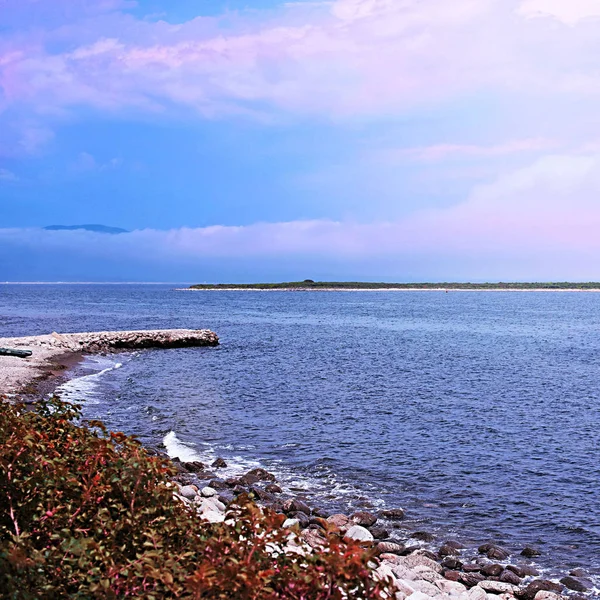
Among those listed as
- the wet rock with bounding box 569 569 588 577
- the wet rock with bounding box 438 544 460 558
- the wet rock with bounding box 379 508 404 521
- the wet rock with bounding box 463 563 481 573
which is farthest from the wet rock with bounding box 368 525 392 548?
the wet rock with bounding box 569 569 588 577

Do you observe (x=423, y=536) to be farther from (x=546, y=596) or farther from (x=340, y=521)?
(x=546, y=596)

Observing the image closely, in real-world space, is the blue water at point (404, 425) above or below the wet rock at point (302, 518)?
below

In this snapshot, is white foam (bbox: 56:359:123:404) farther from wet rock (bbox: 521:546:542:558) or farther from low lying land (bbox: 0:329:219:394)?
wet rock (bbox: 521:546:542:558)

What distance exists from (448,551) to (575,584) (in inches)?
93.8

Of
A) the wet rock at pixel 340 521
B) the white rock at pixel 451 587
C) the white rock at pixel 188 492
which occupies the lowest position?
the wet rock at pixel 340 521

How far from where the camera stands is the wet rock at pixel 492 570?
36.0 feet

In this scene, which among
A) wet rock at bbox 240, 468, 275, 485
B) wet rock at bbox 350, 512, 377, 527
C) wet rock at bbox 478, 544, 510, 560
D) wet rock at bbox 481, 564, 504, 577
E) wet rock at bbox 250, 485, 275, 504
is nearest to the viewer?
wet rock at bbox 481, 564, 504, 577

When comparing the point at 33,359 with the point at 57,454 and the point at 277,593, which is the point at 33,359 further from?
the point at 277,593

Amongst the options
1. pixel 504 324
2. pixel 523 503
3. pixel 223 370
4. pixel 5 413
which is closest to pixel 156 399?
pixel 223 370

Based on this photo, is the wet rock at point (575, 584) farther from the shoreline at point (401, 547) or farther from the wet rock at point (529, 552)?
the wet rock at point (529, 552)

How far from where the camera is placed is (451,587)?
10.1m

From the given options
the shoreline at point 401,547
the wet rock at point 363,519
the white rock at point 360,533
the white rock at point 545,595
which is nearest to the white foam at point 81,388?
the shoreline at point 401,547

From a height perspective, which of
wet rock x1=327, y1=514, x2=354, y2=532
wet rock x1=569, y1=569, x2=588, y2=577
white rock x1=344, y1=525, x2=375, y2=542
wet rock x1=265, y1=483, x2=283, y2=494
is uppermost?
white rock x1=344, y1=525, x2=375, y2=542

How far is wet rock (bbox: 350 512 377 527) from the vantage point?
43.6 feet
